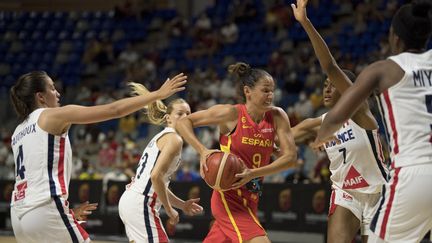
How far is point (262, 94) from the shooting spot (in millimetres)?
5699

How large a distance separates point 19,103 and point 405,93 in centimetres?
256

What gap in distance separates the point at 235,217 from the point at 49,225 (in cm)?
162

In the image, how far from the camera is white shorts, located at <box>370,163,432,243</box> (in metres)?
3.67

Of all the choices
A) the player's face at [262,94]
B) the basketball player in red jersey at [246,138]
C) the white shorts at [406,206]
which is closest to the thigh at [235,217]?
the basketball player in red jersey at [246,138]

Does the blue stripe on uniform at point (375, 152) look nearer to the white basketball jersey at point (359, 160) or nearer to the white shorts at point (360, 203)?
the white basketball jersey at point (359, 160)

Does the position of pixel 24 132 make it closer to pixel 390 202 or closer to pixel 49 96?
pixel 49 96

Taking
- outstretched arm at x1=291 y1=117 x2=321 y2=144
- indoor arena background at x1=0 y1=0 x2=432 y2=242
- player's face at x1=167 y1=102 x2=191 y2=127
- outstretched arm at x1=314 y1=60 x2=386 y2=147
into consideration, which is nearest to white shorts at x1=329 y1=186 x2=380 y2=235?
outstretched arm at x1=291 y1=117 x2=321 y2=144

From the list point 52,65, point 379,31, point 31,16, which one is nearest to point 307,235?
point 379,31

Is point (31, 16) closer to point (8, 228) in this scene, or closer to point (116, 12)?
point (116, 12)

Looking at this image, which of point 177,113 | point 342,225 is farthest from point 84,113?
point 342,225

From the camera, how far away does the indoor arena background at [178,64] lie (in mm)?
12492

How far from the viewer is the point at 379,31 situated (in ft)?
53.1

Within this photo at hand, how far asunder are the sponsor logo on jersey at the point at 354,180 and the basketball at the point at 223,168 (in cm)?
112

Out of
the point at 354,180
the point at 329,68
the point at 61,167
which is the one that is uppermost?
the point at 329,68
